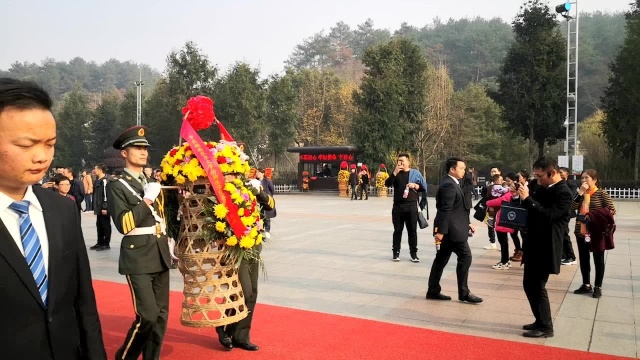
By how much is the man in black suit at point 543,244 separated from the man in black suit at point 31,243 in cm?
425

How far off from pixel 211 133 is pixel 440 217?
1251 inches

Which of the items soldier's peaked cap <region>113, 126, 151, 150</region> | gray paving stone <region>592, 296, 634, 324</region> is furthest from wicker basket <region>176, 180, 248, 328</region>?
gray paving stone <region>592, 296, 634, 324</region>

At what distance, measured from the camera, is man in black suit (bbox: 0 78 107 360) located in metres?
1.72

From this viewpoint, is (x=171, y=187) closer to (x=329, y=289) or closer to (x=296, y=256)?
(x=329, y=289)

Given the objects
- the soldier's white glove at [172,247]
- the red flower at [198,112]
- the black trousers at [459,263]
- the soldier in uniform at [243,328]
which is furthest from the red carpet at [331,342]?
the red flower at [198,112]

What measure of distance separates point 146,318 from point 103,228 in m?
7.46

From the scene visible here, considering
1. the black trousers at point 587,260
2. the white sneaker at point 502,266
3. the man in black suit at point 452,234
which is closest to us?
the man in black suit at point 452,234

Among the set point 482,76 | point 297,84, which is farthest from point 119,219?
point 482,76

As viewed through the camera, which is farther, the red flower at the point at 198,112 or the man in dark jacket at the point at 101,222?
the man in dark jacket at the point at 101,222

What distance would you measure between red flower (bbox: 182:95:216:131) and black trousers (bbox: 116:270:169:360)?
4.23 feet

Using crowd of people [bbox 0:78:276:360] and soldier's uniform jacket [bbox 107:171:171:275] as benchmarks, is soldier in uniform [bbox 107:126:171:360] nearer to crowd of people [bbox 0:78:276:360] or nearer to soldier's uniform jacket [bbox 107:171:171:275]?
soldier's uniform jacket [bbox 107:171:171:275]

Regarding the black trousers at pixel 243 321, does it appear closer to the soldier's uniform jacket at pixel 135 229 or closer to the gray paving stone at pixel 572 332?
the soldier's uniform jacket at pixel 135 229

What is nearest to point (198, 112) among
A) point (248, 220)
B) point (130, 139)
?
point (130, 139)

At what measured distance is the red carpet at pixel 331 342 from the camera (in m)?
4.45
